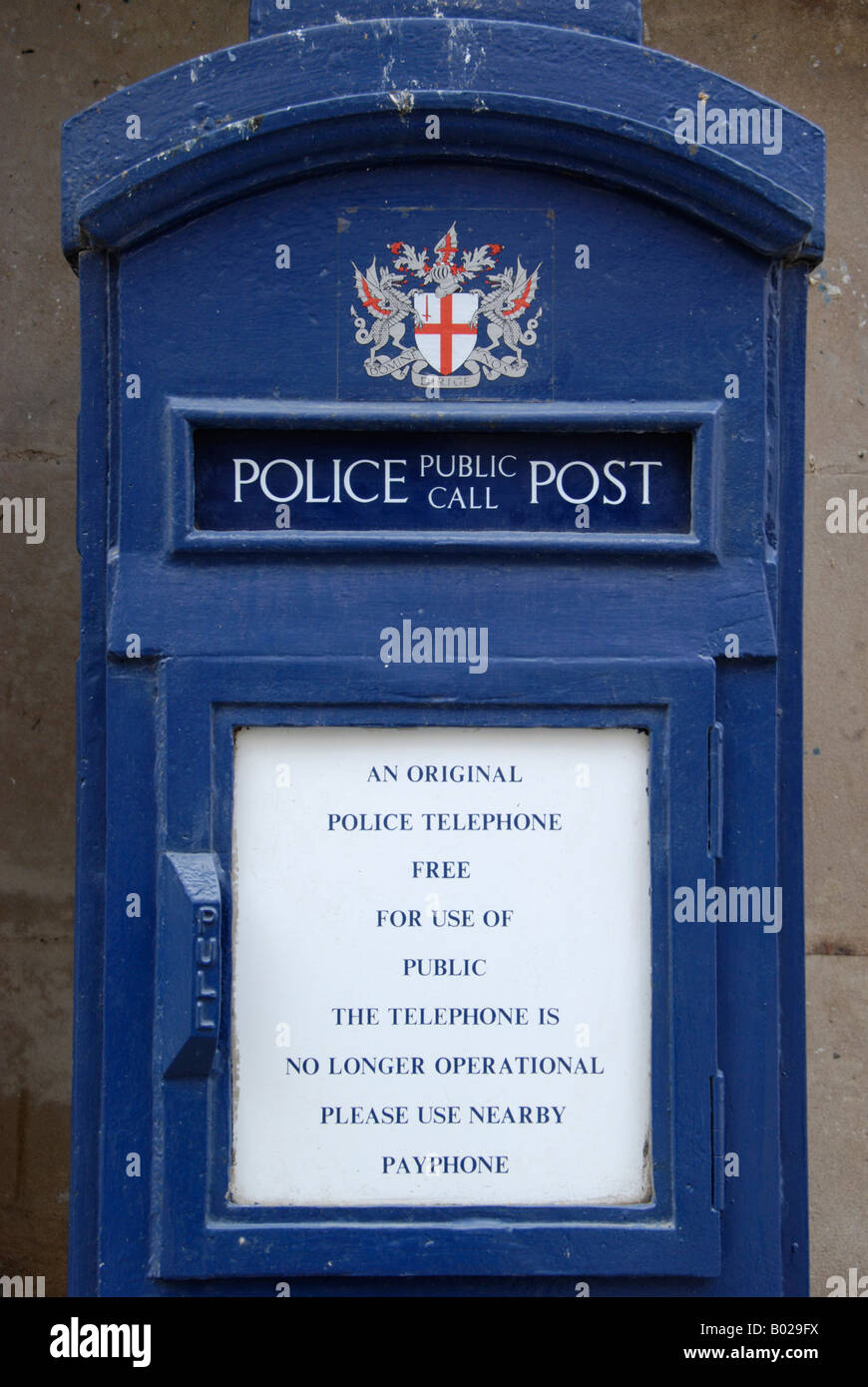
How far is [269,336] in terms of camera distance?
6.09 feet

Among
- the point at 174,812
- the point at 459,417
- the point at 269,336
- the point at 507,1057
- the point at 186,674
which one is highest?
the point at 269,336

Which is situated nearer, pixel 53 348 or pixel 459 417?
pixel 459 417

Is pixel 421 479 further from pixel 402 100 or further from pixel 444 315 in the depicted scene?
pixel 402 100

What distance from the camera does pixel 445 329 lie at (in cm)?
185

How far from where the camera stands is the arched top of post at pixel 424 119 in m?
1.81

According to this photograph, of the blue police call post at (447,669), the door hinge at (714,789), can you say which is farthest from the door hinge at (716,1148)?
the door hinge at (714,789)

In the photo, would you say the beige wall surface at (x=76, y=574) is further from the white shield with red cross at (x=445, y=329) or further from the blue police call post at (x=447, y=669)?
the white shield with red cross at (x=445, y=329)

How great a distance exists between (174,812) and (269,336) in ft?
2.22

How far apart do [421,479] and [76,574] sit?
1.43m

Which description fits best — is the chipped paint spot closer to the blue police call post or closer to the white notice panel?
the blue police call post

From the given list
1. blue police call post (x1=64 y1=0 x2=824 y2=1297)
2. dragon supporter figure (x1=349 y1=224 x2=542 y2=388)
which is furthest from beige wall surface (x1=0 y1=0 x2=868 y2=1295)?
dragon supporter figure (x1=349 y1=224 x2=542 y2=388)

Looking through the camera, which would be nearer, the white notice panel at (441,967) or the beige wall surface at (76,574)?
the white notice panel at (441,967)

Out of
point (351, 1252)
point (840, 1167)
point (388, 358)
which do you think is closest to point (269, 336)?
point (388, 358)

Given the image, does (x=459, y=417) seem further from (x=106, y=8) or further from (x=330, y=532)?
(x=106, y=8)
